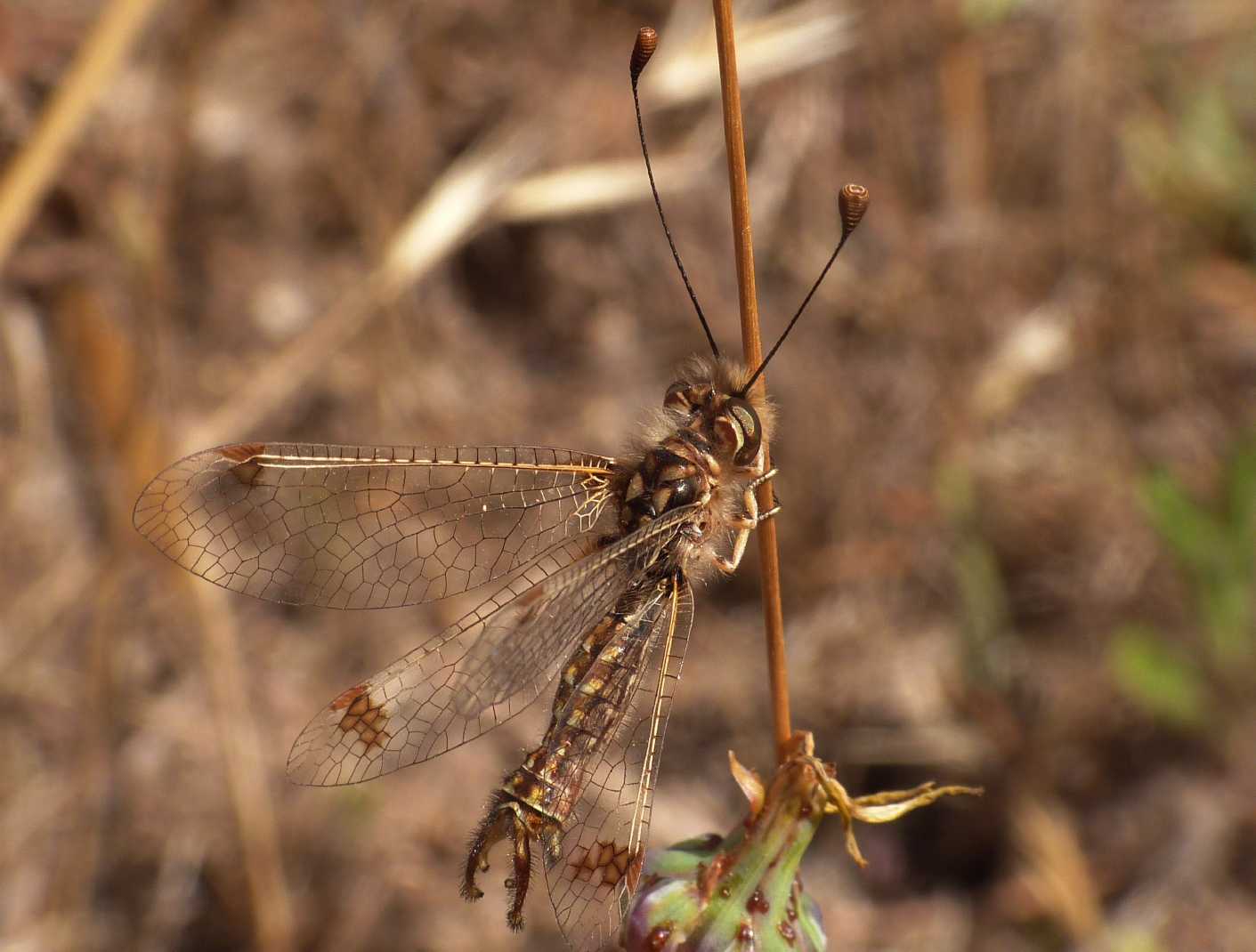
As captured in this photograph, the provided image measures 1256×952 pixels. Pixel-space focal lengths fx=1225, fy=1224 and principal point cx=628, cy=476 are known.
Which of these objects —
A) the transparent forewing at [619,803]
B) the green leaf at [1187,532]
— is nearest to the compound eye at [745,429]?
the transparent forewing at [619,803]

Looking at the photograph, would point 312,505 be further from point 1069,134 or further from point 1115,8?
point 1115,8

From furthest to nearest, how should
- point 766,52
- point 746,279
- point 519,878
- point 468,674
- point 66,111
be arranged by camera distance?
point 766,52
point 66,111
point 468,674
point 519,878
point 746,279

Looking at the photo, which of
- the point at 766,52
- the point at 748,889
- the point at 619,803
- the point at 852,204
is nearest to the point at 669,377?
the point at 766,52

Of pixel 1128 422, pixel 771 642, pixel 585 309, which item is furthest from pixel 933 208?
pixel 771 642

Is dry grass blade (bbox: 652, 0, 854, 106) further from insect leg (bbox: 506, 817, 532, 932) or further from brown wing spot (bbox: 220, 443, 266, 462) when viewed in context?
insect leg (bbox: 506, 817, 532, 932)

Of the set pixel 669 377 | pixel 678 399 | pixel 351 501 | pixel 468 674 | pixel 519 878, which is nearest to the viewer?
pixel 519 878

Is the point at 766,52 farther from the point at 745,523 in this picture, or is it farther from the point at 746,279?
the point at 746,279
